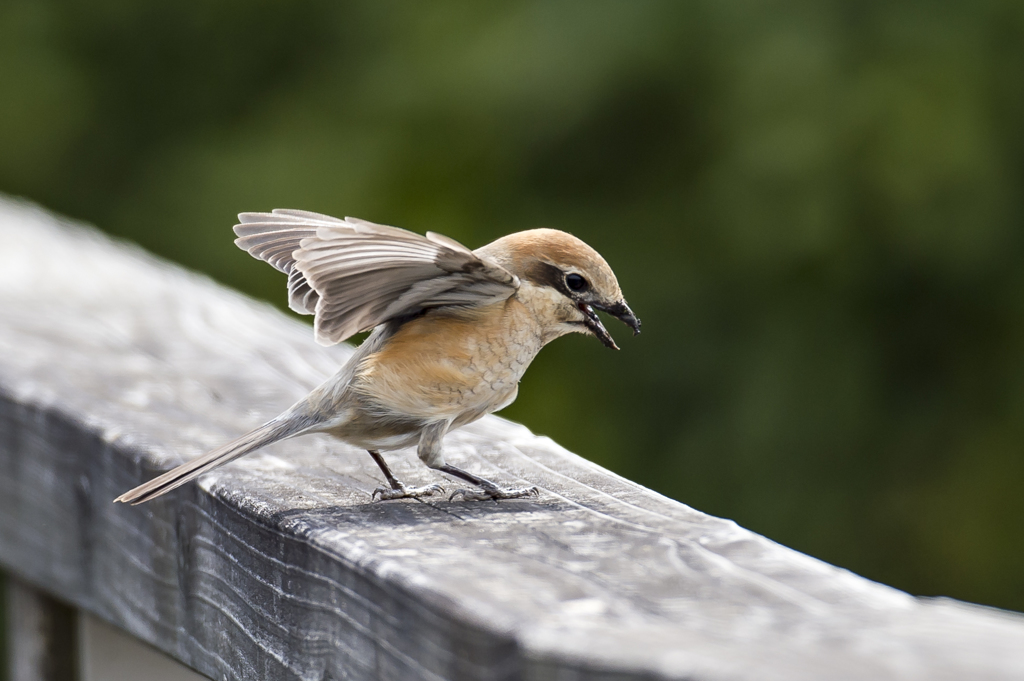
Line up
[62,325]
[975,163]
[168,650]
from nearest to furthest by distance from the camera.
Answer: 1. [168,650]
2. [62,325]
3. [975,163]

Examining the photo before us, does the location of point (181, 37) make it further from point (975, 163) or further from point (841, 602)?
point (841, 602)

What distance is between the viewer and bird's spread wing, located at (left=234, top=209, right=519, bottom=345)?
1942 mm

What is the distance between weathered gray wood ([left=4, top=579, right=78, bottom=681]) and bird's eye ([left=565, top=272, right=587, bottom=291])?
49.0 inches

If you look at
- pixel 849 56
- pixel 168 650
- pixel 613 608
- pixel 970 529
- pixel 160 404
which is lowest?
pixel 970 529

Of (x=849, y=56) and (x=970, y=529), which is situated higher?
(x=849, y=56)

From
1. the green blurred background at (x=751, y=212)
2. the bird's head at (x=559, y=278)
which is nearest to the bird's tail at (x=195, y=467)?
the bird's head at (x=559, y=278)

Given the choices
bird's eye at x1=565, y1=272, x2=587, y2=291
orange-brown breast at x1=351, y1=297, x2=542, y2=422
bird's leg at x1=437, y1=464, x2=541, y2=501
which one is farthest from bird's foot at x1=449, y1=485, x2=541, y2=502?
bird's eye at x1=565, y1=272, x2=587, y2=291

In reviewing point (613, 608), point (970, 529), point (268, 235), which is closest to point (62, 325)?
point (268, 235)

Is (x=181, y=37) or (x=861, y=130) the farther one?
(x=181, y=37)

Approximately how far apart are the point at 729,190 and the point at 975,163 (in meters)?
1.17

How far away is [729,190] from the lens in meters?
5.81

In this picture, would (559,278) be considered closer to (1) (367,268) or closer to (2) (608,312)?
(2) (608,312)

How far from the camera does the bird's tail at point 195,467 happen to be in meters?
1.82

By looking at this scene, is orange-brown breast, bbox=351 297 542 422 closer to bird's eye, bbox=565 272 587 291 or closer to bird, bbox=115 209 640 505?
bird, bbox=115 209 640 505
